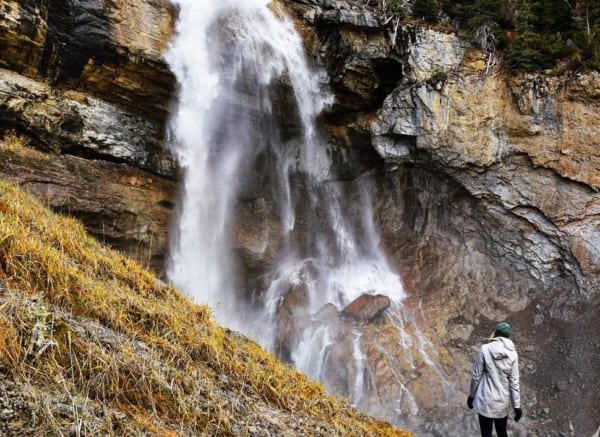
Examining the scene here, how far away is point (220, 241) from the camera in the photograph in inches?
586

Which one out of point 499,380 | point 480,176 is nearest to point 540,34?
point 480,176

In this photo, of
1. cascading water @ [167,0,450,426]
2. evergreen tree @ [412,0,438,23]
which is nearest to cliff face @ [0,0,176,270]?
cascading water @ [167,0,450,426]

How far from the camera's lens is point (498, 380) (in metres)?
4.91

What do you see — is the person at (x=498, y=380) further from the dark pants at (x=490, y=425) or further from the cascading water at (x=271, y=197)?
the cascading water at (x=271, y=197)

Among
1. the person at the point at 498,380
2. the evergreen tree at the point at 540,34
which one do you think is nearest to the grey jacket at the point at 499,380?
the person at the point at 498,380

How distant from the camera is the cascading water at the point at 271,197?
13148 mm

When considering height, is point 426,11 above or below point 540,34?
above

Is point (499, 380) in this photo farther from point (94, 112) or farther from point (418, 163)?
point (94, 112)

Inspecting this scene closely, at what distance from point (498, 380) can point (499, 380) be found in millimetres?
12

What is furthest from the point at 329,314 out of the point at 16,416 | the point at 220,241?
the point at 16,416

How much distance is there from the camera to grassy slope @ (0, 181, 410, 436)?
263 centimetres

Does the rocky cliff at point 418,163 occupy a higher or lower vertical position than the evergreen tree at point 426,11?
lower

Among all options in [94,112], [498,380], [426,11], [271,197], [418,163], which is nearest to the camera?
[498,380]

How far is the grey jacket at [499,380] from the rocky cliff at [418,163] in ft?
20.8
